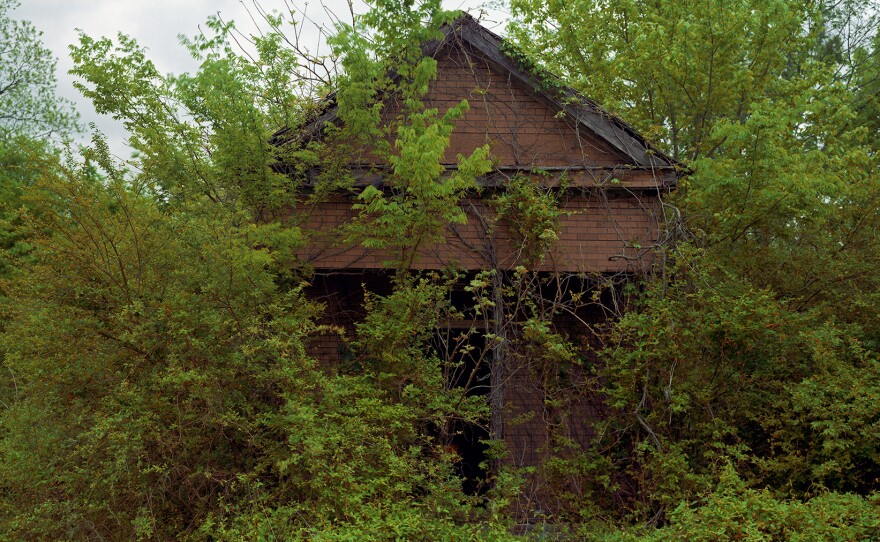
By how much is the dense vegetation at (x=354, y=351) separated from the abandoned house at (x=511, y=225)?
338 millimetres

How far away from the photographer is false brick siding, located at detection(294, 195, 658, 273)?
32.5ft

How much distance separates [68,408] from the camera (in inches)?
297

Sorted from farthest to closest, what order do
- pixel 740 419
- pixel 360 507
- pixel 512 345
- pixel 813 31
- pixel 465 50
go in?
pixel 813 31 < pixel 465 50 < pixel 512 345 < pixel 740 419 < pixel 360 507

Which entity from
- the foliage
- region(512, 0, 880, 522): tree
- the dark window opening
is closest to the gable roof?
region(512, 0, 880, 522): tree

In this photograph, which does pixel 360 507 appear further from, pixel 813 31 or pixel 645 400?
pixel 813 31

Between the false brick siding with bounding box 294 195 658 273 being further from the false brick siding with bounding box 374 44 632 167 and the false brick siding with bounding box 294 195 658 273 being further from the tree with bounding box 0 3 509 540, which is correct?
the tree with bounding box 0 3 509 540

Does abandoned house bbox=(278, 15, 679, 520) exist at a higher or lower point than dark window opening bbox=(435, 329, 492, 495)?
higher

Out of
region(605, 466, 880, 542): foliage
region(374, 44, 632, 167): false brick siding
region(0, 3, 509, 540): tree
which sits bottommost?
region(605, 466, 880, 542): foliage

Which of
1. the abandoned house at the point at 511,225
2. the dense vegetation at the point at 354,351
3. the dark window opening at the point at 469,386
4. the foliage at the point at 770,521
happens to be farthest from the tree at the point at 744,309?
the dark window opening at the point at 469,386

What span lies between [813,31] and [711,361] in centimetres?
1201

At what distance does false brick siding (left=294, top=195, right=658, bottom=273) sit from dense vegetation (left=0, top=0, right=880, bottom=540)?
1.13ft

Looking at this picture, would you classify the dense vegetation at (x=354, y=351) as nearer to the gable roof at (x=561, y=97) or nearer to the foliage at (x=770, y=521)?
the foliage at (x=770, y=521)

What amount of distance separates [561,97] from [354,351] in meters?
4.32

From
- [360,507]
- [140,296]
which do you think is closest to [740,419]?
[360,507]
